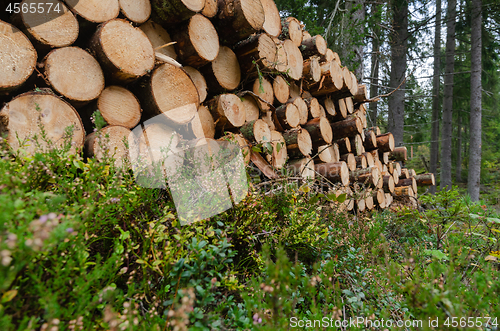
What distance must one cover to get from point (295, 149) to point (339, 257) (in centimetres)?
136

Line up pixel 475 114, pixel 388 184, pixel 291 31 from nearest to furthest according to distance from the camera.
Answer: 1. pixel 291 31
2. pixel 388 184
3. pixel 475 114

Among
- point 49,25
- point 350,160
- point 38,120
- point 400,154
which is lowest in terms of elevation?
point 400,154

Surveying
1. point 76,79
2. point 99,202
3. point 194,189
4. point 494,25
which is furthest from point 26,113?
point 494,25

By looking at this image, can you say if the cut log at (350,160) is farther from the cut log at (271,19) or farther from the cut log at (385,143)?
the cut log at (271,19)

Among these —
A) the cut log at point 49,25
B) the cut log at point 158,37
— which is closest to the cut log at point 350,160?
the cut log at point 158,37

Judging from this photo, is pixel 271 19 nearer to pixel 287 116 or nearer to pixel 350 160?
pixel 287 116

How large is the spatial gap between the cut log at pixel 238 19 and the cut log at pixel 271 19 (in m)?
0.43

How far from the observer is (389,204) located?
4.54 m

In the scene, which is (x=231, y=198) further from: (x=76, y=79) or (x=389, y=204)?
(x=389, y=204)

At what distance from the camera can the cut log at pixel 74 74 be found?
155 centimetres

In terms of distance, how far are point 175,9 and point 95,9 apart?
0.55 metres

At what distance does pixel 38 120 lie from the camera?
1.47 metres

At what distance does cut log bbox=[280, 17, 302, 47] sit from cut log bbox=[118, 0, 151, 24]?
181 centimetres

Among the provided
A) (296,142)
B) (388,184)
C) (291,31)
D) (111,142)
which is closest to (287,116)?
(296,142)
